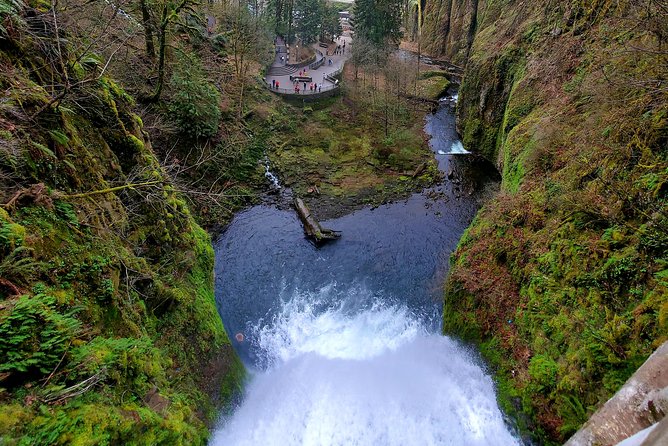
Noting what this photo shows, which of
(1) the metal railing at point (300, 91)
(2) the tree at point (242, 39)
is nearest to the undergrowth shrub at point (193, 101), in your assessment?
(2) the tree at point (242, 39)

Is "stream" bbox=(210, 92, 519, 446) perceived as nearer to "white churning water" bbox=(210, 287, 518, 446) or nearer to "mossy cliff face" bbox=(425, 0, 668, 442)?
"white churning water" bbox=(210, 287, 518, 446)

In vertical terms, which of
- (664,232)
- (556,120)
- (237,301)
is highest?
(556,120)

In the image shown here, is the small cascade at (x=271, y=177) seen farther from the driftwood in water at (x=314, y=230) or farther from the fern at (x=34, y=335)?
the fern at (x=34, y=335)

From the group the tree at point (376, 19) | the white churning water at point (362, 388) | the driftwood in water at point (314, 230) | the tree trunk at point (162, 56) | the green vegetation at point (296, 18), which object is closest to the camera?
the white churning water at point (362, 388)

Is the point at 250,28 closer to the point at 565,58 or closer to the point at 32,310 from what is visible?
the point at 565,58

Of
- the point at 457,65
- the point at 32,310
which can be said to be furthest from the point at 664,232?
the point at 457,65

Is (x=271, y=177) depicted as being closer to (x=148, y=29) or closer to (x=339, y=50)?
(x=148, y=29)
